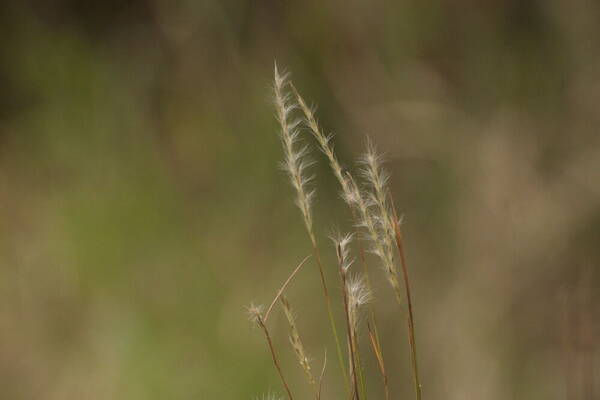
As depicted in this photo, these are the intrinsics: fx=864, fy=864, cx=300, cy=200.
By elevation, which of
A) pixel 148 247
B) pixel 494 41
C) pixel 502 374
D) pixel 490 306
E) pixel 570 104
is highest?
pixel 494 41

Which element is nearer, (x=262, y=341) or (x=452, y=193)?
(x=262, y=341)

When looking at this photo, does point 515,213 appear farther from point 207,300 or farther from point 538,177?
point 207,300

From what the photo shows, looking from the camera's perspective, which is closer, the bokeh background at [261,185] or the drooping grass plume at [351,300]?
the drooping grass plume at [351,300]

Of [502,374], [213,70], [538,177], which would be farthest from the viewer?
[213,70]

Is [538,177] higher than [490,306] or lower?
higher

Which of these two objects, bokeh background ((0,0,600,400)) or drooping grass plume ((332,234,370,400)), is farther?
bokeh background ((0,0,600,400))

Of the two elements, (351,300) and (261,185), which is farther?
(261,185)

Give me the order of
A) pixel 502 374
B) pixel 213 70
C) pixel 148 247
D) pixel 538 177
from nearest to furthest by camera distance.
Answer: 1. pixel 502 374
2. pixel 538 177
3. pixel 148 247
4. pixel 213 70

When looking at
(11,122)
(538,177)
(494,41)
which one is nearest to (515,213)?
(538,177)
